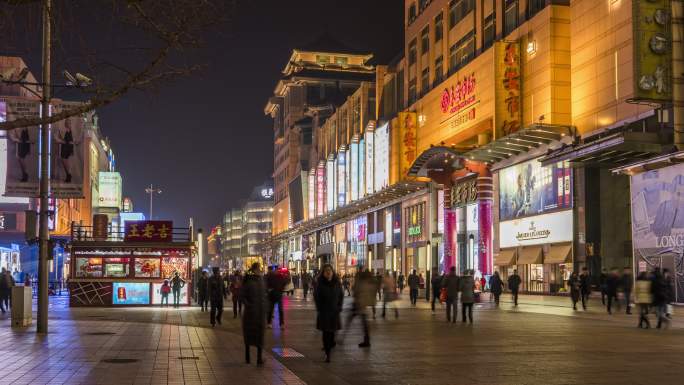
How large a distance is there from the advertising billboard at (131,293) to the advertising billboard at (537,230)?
20932 mm

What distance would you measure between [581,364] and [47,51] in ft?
45.7

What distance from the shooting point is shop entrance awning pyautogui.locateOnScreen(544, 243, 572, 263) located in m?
41.8

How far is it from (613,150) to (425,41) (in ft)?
111

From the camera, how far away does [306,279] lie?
49.5 meters

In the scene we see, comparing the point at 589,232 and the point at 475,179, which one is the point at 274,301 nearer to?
the point at 589,232

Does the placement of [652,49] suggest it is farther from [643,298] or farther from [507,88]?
[507,88]

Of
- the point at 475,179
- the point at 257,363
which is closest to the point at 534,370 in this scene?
the point at 257,363

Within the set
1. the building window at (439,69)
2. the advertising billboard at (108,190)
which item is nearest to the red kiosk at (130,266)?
the building window at (439,69)

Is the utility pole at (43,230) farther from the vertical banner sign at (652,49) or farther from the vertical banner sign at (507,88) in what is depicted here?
the vertical banner sign at (507,88)

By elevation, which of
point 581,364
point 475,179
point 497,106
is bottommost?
point 581,364

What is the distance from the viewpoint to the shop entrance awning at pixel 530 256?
4503 centimetres

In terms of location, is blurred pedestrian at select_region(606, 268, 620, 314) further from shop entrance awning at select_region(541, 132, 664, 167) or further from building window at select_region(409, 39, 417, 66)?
building window at select_region(409, 39, 417, 66)

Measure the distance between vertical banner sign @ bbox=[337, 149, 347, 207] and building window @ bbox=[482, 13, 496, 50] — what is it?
127 feet

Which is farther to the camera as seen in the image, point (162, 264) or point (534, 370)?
point (162, 264)
